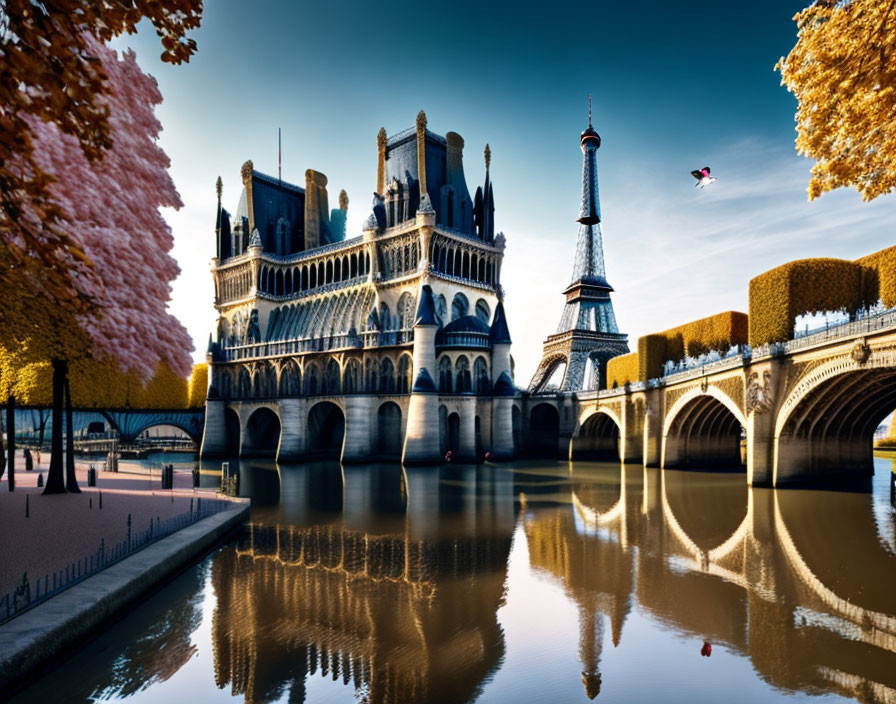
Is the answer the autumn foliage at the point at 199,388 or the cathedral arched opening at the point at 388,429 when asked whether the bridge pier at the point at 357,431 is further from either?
the autumn foliage at the point at 199,388

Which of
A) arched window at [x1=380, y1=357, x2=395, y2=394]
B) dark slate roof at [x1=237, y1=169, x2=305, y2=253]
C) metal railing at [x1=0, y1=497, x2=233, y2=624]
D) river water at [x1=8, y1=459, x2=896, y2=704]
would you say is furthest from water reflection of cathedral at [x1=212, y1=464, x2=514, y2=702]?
dark slate roof at [x1=237, y1=169, x2=305, y2=253]

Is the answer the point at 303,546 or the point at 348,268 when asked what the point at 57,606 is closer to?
the point at 303,546

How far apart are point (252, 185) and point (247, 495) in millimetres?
50717

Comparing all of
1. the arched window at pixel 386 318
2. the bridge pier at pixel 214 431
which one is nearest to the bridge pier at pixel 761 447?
the arched window at pixel 386 318

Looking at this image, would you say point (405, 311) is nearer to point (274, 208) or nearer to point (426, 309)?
point (426, 309)

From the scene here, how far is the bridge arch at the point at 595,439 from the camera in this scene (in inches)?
2425

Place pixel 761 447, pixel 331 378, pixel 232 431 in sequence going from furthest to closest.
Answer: pixel 232 431
pixel 331 378
pixel 761 447

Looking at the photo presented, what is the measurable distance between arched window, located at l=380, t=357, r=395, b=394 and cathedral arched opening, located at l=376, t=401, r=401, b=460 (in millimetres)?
1613

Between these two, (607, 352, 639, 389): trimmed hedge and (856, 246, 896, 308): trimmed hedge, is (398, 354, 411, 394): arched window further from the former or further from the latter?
(856, 246, 896, 308): trimmed hedge

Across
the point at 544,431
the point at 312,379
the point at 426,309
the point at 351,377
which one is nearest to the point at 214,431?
the point at 312,379

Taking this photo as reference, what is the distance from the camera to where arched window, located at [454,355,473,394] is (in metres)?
51.1

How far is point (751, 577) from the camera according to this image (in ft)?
51.3

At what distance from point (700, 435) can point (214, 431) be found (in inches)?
2016

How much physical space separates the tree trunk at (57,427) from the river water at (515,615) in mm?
9797
